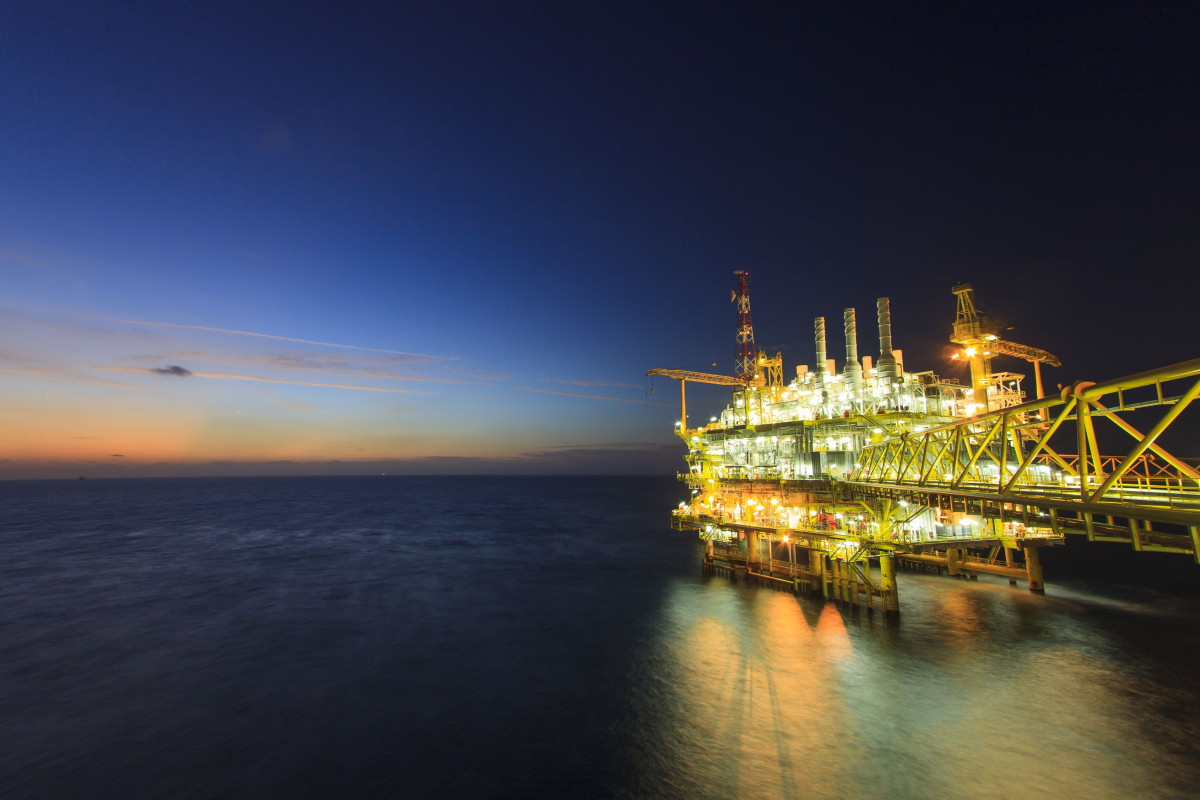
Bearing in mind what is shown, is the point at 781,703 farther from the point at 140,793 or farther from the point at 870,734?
the point at 140,793

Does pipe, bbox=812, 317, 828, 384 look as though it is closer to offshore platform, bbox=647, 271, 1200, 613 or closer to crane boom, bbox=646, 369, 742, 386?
Answer: offshore platform, bbox=647, 271, 1200, 613

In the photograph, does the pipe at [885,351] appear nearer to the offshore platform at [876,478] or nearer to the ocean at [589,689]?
the offshore platform at [876,478]

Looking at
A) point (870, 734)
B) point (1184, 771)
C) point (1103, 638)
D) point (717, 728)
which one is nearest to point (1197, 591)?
point (1103, 638)

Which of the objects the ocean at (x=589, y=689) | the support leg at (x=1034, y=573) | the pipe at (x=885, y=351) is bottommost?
the ocean at (x=589, y=689)

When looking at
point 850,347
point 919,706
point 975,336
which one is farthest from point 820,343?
point 919,706

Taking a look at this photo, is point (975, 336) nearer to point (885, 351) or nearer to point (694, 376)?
point (885, 351)

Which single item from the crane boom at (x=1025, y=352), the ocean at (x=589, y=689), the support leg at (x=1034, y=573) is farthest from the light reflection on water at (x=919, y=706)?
the crane boom at (x=1025, y=352)
